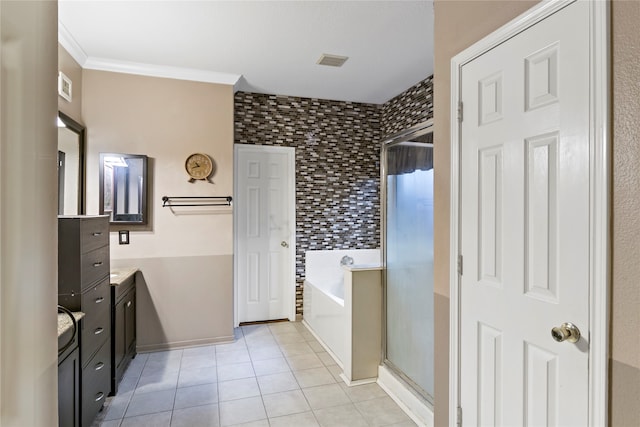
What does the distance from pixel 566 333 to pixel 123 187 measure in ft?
11.0

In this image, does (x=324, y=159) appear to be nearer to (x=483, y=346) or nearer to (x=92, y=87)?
(x=92, y=87)

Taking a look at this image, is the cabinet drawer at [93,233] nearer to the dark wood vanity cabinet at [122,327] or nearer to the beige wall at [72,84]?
the dark wood vanity cabinet at [122,327]

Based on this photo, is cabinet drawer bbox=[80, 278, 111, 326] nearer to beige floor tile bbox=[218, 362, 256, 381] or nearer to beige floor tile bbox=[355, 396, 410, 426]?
beige floor tile bbox=[218, 362, 256, 381]

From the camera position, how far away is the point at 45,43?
20.7 inches

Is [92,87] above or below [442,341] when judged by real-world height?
above

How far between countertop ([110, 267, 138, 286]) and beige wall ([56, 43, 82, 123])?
133 centimetres

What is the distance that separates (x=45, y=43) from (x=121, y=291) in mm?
2691

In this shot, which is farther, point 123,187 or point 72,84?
point 123,187

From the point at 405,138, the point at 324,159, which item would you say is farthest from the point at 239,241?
the point at 405,138

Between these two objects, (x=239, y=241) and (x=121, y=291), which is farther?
(x=239, y=241)

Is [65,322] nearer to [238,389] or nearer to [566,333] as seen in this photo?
[238,389]

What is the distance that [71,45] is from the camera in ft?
9.34

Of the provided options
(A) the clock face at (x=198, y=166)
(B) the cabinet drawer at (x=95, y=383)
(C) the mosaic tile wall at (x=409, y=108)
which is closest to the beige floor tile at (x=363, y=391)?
(B) the cabinet drawer at (x=95, y=383)

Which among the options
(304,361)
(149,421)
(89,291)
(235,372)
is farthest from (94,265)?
(304,361)
